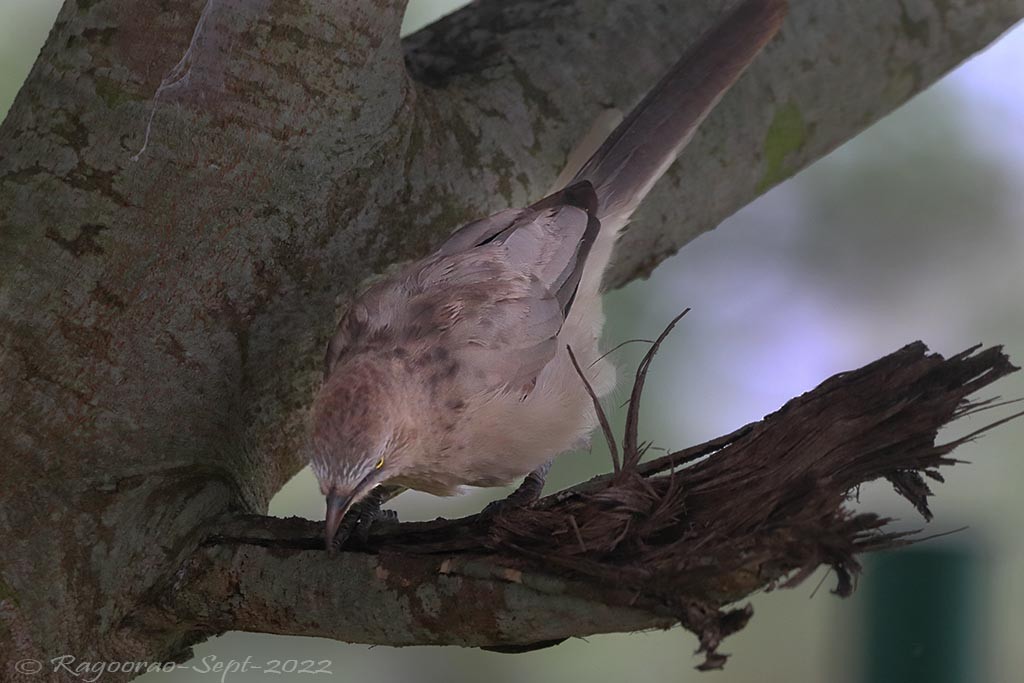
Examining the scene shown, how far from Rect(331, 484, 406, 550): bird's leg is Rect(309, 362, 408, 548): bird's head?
0.19 ft

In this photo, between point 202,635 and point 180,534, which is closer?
point 180,534

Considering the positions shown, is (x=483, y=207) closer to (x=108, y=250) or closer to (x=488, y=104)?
(x=488, y=104)

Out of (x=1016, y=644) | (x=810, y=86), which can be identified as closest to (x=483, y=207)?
(x=810, y=86)

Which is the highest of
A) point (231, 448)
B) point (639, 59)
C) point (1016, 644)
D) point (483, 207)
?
point (639, 59)

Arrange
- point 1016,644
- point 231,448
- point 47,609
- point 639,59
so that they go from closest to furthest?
1. point 47,609
2. point 231,448
3. point 639,59
4. point 1016,644

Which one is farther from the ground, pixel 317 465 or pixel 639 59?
pixel 639 59

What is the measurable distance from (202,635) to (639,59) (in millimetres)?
1900

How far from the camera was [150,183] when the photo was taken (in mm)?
2148

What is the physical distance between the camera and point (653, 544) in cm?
171

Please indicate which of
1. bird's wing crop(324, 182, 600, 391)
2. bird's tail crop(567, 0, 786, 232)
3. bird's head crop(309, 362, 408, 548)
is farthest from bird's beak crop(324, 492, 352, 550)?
bird's tail crop(567, 0, 786, 232)

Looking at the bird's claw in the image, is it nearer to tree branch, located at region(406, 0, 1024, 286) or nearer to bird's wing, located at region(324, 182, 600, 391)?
bird's wing, located at region(324, 182, 600, 391)

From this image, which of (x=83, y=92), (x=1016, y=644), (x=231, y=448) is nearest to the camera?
(x=83, y=92)

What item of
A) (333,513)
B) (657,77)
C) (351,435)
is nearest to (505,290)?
(351,435)

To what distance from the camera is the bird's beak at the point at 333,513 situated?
1.99 m
